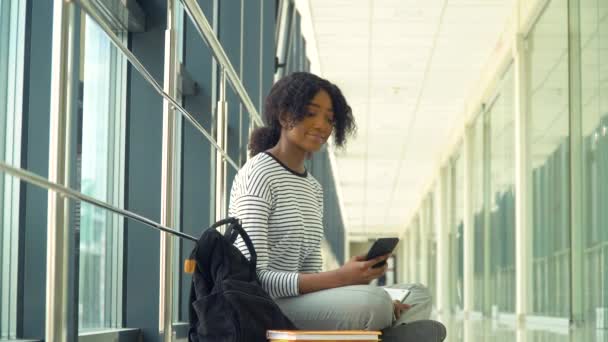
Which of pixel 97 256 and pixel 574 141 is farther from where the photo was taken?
pixel 574 141

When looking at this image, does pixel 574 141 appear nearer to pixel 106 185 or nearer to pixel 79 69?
pixel 106 185

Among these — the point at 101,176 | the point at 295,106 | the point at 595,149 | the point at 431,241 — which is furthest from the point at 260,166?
→ the point at 431,241

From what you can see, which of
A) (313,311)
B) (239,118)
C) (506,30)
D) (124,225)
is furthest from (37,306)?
(506,30)

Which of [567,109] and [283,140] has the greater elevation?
Answer: [567,109]

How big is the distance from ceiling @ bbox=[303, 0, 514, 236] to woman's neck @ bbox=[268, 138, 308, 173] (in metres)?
5.75

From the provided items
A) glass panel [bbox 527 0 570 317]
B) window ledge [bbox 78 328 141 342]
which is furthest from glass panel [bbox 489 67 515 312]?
window ledge [bbox 78 328 141 342]

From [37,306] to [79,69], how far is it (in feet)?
1.84

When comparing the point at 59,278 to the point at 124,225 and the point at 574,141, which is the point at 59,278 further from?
the point at 574,141

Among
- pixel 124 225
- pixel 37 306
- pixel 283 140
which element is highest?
pixel 283 140

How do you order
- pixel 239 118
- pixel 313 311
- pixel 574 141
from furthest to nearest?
pixel 574 141, pixel 239 118, pixel 313 311

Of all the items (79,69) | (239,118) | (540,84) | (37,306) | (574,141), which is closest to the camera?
(79,69)

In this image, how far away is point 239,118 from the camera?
3.48 m

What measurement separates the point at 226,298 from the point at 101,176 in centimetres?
99

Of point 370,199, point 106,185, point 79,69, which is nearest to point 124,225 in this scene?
point 106,185
